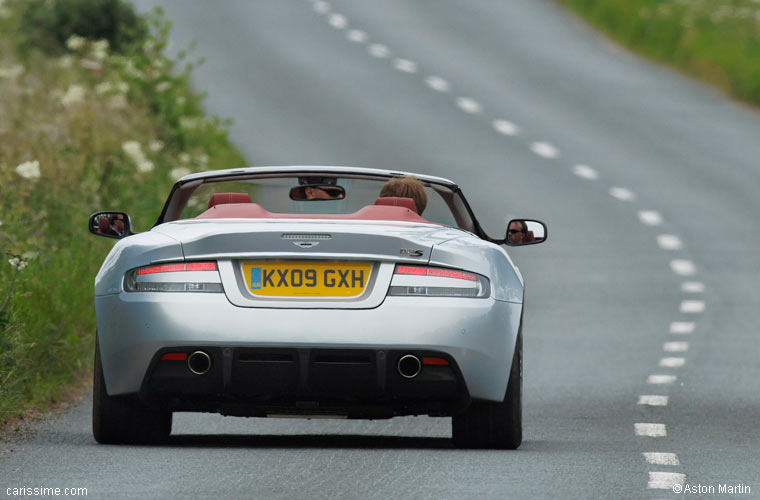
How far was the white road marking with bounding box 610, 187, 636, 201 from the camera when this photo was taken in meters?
28.2

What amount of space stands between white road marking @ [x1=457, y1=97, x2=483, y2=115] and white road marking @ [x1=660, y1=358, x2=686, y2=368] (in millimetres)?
19284

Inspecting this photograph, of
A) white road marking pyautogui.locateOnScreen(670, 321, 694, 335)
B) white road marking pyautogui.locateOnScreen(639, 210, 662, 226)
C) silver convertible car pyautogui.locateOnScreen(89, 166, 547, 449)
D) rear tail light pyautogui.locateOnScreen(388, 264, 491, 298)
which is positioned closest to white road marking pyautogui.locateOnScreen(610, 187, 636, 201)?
white road marking pyautogui.locateOnScreen(639, 210, 662, 226)

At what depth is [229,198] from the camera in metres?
10.3

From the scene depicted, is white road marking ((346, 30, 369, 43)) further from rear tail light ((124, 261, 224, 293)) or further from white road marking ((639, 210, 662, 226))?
rear tail light ((124, 261, 224, 293))

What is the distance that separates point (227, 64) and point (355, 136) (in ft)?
22.8

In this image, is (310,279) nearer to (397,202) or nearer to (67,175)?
(397,202)

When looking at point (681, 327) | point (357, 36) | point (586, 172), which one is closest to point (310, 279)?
point (681, 327)

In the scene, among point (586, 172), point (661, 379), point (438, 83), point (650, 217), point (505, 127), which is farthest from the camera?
point (438, 83)

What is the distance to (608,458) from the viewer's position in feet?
32.5

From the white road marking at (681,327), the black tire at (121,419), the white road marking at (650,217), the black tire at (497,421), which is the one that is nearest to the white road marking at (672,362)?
the white road marking at (681,327)

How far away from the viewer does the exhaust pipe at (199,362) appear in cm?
928

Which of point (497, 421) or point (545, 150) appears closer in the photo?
point (497, 421)

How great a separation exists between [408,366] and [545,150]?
22.7 m

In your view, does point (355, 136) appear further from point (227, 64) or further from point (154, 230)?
point (154, 230)
